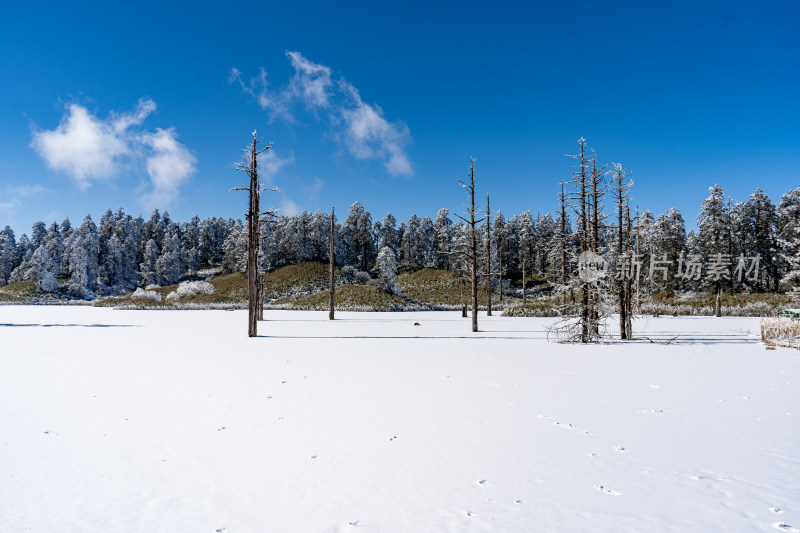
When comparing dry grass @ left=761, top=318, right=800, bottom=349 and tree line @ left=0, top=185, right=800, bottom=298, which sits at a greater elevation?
tree line @ left=0, top=185, right=800, bottom=298

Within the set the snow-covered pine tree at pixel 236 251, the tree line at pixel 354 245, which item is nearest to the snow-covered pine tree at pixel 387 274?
the tree line at pixel 354 245

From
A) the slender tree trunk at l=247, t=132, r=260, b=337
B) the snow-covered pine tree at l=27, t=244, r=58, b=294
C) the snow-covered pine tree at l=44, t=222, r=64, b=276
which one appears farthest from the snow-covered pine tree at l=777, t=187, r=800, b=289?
the snow-covered pine tree at l=44, t=222, r=64, b=276

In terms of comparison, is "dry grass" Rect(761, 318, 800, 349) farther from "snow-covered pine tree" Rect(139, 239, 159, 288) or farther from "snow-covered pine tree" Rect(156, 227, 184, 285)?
"snow-covered pine tree" Rect(139, 239, 159, 288)

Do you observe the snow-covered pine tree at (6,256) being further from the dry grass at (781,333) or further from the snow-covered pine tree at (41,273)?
the dry grass at (781,333)

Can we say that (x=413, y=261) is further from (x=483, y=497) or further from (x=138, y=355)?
(x=483, y=497)

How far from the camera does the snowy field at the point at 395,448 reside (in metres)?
3.63

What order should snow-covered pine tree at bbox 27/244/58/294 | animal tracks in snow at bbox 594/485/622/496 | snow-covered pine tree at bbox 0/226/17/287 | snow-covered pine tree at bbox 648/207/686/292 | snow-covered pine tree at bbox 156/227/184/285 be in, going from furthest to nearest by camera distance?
snow-covered pine tree at bbox 156/227/184/285, snow-covered pine tree at bbox 0/226/17/287, snow-covered pine tree at bbox 27/244/58/294, snow-covered pine tree at bbox 648/207/686/292, animal tracks in snow at bbox 594/485/622/496

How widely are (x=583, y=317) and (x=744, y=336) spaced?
9.81 metres

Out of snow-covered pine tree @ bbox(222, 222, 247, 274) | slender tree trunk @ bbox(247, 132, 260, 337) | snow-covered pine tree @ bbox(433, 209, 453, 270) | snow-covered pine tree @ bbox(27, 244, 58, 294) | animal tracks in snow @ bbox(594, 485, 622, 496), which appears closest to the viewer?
animal tracks in snow @ bbox(594, 485, 622, 496)

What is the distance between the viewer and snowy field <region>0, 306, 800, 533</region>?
363 cm

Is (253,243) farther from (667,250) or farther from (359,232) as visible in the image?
(359,232)

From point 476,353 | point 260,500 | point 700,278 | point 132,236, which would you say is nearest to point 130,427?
point 260,500

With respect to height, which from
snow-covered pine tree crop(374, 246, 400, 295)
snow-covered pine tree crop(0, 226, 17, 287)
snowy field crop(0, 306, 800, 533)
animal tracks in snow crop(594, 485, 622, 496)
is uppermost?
snow-covered pine tree crop(0, 226, 17, 287)

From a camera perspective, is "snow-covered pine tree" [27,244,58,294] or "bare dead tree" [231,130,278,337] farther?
"snow-covered pine tree" [27,244,58,294]
